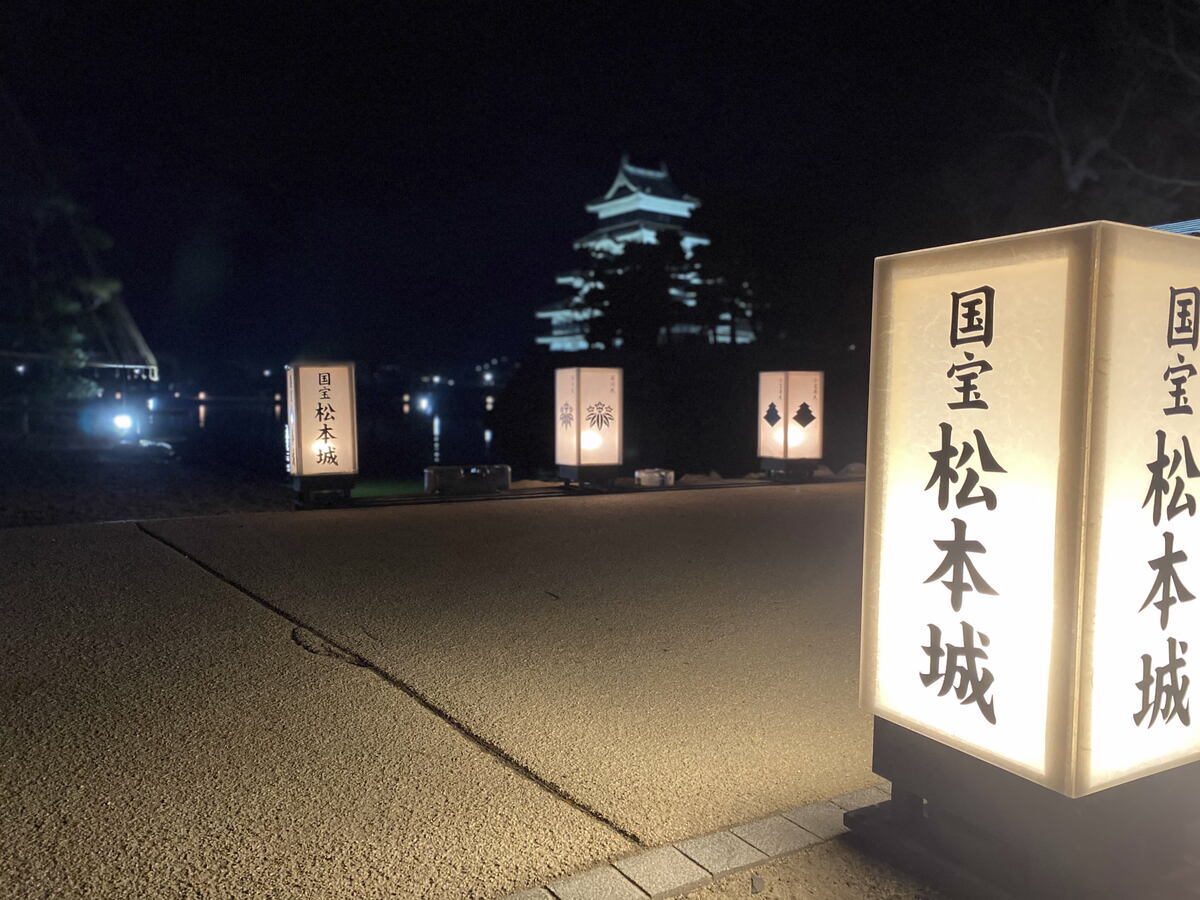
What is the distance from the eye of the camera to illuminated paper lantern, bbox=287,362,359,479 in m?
10.8

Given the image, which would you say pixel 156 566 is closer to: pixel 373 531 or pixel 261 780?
pixel 373 531

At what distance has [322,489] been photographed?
11133mm

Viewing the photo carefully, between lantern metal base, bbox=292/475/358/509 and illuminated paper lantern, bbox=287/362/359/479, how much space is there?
0.04 metres

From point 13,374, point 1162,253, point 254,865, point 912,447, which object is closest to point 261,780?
point 254,865

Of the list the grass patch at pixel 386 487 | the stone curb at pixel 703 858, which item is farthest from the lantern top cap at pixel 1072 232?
the grass patch at pixel 386 487

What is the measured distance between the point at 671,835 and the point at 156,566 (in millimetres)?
5957

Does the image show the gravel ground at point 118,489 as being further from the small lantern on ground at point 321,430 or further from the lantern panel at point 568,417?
the lantern panel at point 568,417

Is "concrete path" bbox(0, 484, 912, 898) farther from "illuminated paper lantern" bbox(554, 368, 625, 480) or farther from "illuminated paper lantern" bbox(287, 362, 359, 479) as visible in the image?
"illuminated paper lantern" bbox(554, 368, 625, 480)

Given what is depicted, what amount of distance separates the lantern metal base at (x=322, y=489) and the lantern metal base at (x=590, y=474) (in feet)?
11.4

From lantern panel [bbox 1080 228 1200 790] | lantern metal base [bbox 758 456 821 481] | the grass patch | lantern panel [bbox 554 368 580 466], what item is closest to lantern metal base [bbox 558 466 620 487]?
lantern panel [bbox 554 368 580 466]

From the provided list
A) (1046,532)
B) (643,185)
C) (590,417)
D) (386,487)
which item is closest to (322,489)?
(386,487)

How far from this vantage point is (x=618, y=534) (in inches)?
357

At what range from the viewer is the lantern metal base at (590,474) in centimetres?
1307

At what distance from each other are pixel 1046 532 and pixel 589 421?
10882 mm
